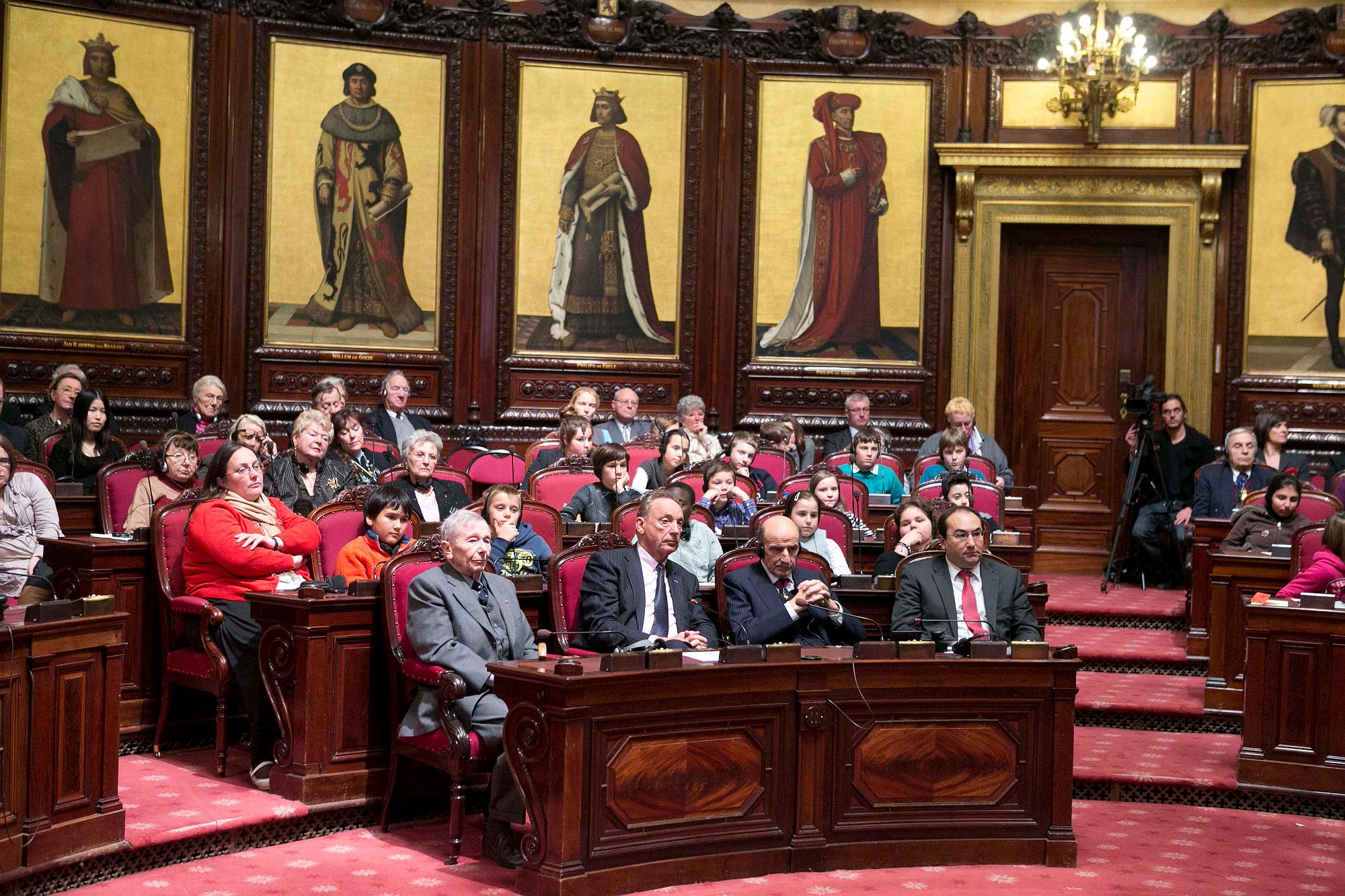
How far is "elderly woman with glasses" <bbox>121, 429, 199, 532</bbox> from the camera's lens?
632 centimetres

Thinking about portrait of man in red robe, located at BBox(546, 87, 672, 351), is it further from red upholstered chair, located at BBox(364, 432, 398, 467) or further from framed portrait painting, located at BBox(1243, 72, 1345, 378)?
framed portrait painting, located at BBox(1243, 72, 1345, 378)

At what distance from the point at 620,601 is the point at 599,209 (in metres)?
5.56

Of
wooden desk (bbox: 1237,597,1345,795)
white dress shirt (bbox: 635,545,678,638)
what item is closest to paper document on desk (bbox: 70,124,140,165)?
white dress shirt (bbox: 635,545,678,638)

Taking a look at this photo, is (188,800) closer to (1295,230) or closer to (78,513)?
(78,513)

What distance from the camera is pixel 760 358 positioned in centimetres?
1041

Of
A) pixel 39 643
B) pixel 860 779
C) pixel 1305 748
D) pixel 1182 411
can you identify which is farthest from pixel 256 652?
pixel 1182 411

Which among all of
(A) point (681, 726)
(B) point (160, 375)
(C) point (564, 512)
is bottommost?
(A) point (681, 726)

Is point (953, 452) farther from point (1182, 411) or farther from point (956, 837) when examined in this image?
point (956, 837)

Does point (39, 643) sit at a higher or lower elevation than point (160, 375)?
lower

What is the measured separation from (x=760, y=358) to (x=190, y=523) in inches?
216

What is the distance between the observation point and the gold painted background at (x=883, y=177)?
10.4m

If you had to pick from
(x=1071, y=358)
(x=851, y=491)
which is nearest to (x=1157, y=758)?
(x=851, y=491)

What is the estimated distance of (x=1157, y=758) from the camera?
20.5ft

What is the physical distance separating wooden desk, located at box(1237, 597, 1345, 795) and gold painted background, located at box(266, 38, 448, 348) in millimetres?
5912
